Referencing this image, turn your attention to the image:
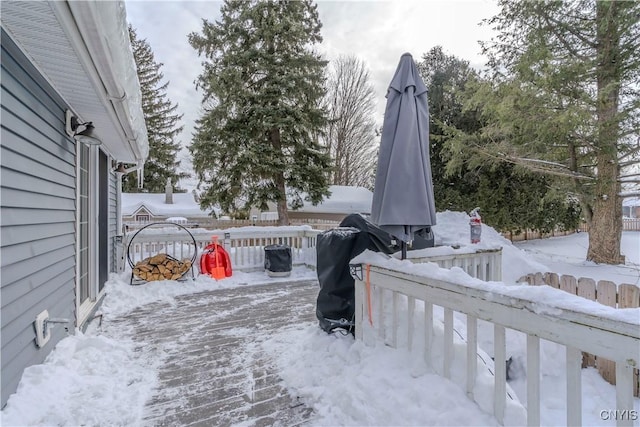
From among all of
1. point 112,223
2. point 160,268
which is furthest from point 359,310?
point 112,223

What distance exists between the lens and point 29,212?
2.15m

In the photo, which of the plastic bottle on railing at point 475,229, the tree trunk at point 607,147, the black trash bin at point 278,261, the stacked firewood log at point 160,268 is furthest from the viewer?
the tree trunk at point 607,147

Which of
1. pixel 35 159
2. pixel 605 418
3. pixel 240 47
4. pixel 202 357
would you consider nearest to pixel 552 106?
pixel 605 418

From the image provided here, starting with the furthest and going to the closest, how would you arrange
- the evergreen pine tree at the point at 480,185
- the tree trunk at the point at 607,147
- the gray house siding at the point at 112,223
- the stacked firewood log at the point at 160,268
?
the evergreen pine tree at the point at 480,185 → the tree trunk at the point at 607,147 → the gray house siding at the point at 112,223 → the stacked firewood log at the point at 160,268

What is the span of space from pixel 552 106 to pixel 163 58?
2183cm

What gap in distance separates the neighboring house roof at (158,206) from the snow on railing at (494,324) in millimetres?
17911

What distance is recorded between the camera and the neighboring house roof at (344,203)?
16438 millimetres

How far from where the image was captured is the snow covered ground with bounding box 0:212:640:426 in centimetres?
182

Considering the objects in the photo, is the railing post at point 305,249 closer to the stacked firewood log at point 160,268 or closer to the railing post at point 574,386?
the stacked firewood log at point 160,268

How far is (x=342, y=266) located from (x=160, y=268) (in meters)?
3.80

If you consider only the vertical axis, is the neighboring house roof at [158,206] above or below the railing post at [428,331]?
above

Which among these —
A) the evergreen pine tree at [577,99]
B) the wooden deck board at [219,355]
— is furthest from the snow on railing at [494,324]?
the evergreen pine tree at [577,99]

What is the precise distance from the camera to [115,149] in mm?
5066

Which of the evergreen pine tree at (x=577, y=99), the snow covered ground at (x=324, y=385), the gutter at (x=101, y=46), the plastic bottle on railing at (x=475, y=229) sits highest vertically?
the evergreen pine tree at (x=577, y=99)
